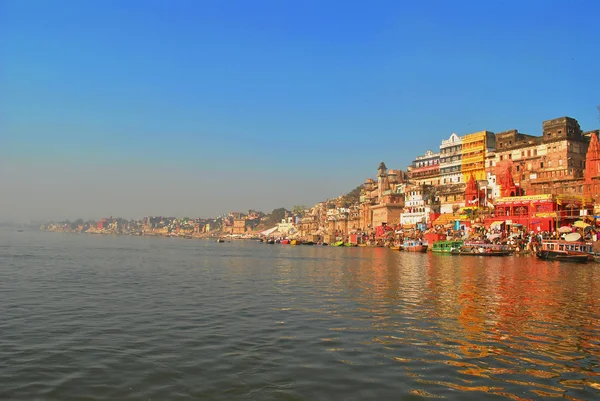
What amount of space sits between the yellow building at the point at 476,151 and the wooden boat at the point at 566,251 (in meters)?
42.3

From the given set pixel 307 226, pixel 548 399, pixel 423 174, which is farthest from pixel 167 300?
pixel 307 226

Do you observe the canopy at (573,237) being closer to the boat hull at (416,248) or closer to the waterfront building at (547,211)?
the waterfront building at (547,211)

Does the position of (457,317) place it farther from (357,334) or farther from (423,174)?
(423,174)

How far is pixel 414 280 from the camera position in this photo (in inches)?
1201

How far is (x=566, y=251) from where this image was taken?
169 ft

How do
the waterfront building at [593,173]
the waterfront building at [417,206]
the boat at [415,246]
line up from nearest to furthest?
the waterfront building at [593,173], the boat at [415,246], the waterfront building at [417,206]

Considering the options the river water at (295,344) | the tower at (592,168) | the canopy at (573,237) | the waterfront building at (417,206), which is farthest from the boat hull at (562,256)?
the waterfront building at (417,206)

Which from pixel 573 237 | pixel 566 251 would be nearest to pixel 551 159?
pixel 573 237

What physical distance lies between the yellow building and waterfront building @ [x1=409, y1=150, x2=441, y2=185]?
10.0 m

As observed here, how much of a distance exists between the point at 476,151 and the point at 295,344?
94992 mm

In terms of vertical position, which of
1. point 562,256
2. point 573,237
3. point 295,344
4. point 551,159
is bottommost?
point 295,344

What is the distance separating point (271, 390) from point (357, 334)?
553 cm

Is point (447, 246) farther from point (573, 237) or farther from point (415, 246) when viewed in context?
point (573, 237)

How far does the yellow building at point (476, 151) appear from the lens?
96.6 meters
